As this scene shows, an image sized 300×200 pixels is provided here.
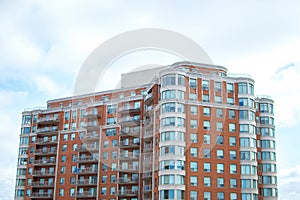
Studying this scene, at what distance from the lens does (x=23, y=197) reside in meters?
95.6

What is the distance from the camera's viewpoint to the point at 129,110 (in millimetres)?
86125

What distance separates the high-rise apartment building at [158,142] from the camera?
72.4 metres

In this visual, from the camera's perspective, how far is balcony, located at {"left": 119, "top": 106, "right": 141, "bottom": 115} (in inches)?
3376

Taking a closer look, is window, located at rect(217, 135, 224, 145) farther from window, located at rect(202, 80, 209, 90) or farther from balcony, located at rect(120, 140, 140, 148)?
balcony, located at rect(120, 140, 140, 148)

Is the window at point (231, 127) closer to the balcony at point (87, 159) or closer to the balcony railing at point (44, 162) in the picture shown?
the balcony at point (87, 159)

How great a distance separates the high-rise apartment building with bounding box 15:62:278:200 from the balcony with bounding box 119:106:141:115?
0.24 metres

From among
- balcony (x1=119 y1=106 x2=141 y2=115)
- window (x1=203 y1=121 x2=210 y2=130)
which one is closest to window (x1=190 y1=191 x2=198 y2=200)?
window (x1=203 y1=121 x2=210 y2=130)

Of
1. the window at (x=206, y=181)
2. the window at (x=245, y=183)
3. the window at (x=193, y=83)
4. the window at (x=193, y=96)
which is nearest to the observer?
the window at (x=206, y=181)

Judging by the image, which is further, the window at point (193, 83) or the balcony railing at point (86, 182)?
the balcony railing at point (86, 182)

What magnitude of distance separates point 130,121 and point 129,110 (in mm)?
2536

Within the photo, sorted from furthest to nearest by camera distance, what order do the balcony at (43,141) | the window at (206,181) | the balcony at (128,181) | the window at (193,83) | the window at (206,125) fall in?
the balcony at (43,141)
the balcony at (128,181)
the window at (193,83)
the window at (206,125)
the window at (206,181)

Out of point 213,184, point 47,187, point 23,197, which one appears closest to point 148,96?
point 213,184

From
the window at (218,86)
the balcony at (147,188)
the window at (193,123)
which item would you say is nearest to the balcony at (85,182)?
the balcony at (147,188)

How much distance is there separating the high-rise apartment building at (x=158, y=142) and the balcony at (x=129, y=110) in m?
0.24
